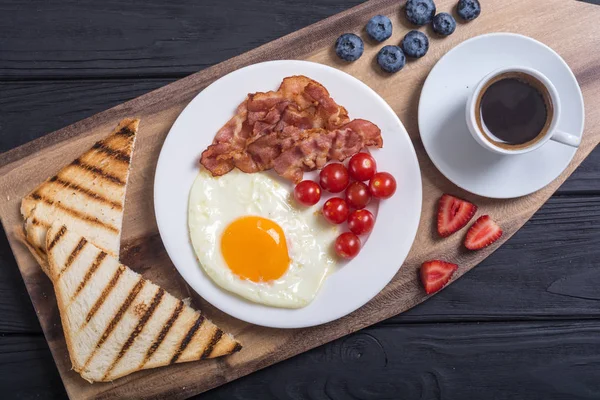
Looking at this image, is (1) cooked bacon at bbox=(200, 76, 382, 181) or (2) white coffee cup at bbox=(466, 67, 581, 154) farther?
(1) cooked bacon at bbox=(200, 76, 382, 181)

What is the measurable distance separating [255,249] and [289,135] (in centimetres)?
54

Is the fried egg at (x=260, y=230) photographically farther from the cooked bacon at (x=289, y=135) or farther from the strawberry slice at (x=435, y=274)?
the strawberry slice at (x=435, y=274)

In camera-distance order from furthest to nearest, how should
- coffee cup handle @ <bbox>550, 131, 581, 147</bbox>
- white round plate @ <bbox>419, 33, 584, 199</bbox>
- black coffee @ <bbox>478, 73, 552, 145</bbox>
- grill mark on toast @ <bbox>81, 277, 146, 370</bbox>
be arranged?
grill mark on toast @ <bbox>81, 277, 146, 370</bbox> → white round plate @ <bbox>419, 33, 584, 199</bbox> → black coffee @ <bbox>478, 73, 552, 145</bbox> → coffee cup handle @ <bbox>550, 131, 581, 147</bbox>

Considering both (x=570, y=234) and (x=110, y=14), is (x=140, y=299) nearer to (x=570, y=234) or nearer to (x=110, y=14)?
(x=110, y=14)

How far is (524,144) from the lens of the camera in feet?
7.91

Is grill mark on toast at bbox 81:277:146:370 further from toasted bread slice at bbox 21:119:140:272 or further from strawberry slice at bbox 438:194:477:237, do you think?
strawberry slice at bbox 438:194:477:237

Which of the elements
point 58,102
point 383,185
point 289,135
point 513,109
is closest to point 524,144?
point 513,109

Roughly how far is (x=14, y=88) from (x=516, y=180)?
2.54 metres

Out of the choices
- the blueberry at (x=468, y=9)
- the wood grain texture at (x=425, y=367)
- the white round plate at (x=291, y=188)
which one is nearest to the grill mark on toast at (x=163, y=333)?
the white round plate at (x=291, y=188)

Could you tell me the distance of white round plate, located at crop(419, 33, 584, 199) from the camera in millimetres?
2525

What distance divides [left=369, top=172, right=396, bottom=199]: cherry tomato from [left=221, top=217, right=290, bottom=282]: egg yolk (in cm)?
47

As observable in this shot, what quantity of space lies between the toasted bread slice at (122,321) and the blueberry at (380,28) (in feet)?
5.22

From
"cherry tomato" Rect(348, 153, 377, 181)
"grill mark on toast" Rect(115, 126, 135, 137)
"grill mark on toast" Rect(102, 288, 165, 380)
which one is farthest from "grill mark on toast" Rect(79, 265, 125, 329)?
"cherry tomato" Rect(348, 153, 377, 181)

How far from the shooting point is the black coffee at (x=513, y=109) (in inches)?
95.4
